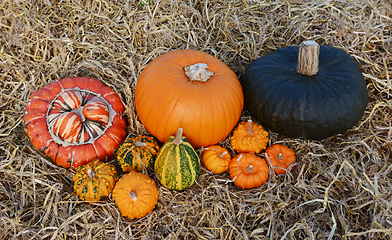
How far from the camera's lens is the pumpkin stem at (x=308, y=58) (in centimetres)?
310

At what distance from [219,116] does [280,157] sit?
0.80m

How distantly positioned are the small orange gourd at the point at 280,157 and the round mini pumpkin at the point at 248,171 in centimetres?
10

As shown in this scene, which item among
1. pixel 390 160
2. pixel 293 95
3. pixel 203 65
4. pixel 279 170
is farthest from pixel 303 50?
pixel 390 160

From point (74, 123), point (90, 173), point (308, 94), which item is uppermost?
point (308, 94)

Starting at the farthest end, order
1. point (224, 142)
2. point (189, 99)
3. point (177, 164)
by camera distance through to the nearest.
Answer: point (224, 142)
point (189, 99)
point (177, 164)

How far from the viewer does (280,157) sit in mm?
3129

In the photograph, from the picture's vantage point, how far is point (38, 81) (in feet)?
12.2

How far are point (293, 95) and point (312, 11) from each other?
5.77 feet

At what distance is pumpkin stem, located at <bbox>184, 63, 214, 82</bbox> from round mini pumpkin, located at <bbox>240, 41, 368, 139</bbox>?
609 millimetres

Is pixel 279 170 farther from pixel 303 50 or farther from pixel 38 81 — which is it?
pixel 38 81

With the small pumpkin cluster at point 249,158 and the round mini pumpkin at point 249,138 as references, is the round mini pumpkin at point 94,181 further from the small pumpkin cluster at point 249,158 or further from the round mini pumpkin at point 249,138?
the round mini pumpkin at point 249,138

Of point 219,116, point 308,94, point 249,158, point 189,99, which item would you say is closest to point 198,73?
point 189,99

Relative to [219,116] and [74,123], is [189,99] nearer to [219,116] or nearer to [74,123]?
[219,116]

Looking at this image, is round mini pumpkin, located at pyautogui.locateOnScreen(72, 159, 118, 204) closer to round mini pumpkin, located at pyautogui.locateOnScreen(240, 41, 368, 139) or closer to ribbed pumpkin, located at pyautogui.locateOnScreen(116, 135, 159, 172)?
ribbed pumpkin, located at pyautogui.locateOnScreen(116, 135, 159, 172)
